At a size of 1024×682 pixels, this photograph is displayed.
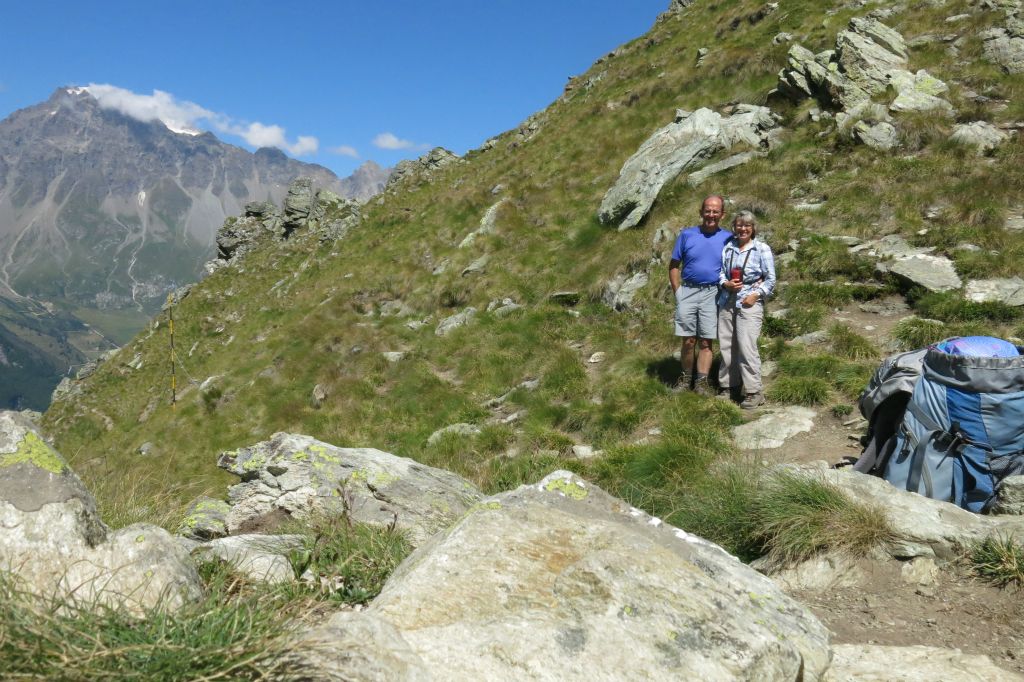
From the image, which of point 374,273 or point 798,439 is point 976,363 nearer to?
point 798,439

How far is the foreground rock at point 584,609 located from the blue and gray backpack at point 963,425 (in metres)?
3.01

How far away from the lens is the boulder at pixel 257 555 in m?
3.54

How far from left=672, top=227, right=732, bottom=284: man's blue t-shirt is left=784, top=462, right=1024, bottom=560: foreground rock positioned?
4.14 meters

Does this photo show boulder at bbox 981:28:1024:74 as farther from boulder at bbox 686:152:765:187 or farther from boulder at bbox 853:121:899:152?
boulder at bbox 686:152:765:187

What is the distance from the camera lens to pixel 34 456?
3.38 m

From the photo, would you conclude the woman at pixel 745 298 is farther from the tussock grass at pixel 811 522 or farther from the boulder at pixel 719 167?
the boulder at pixel 719 167

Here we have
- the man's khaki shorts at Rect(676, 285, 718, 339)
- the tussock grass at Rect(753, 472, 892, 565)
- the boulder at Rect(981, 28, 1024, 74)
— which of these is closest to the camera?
the tussock grass at Rect(753, 472, 892, 565)

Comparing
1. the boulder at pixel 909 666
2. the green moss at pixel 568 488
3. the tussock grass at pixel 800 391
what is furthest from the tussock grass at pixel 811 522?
the tussock grass at pixel 800 391

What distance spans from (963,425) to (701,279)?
4136 millimetres

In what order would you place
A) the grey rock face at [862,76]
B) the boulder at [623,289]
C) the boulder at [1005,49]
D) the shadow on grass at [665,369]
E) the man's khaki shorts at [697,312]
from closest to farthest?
1. the man's khaki shorts at [697,312]
2. the shadow on grass at [665,369]
3. the boulder at [623,289]
4. the grey rock face at [862,76]
5. the boulder at [1005,49]

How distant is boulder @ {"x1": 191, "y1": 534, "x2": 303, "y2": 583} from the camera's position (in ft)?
11.6

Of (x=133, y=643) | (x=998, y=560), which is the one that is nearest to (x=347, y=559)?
(x=133, y=643)

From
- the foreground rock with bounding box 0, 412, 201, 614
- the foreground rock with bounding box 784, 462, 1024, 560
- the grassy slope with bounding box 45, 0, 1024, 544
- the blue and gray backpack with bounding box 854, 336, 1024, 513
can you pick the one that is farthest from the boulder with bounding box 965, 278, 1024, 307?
the foreground rock with bounding box 0, 412, 201, 614

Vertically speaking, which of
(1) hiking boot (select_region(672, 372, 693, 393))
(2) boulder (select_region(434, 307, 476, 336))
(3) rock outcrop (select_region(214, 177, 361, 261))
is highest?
(3) rock outcrop (select_region(214, 177, 361, 261))
